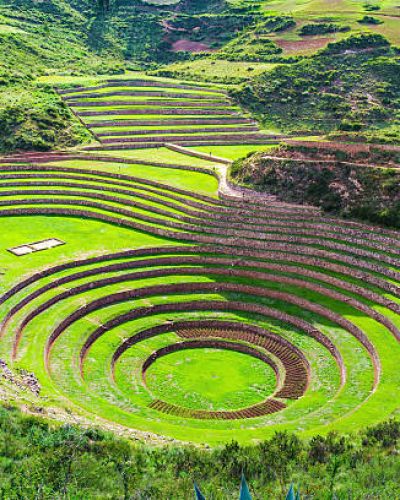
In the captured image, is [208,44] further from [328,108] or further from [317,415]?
[317,415]

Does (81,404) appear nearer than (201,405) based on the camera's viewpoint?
Yes

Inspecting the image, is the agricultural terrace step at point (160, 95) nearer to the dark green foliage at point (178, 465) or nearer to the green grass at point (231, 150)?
the green grass at point (231, 150)

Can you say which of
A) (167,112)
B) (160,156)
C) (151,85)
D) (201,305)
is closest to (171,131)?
(167,112)

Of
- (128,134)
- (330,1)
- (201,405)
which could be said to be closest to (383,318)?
(201,405)

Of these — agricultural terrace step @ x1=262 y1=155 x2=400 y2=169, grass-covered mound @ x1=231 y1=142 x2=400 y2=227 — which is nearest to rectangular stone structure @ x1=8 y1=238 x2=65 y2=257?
grass-covered mound @ x1=231 y1=142 x2=400 y2=227

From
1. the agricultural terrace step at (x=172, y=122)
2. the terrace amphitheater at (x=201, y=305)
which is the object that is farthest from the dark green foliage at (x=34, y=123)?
the terrace amphitheater at (x=201, y=305)

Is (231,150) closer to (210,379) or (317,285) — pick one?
(317,285)
